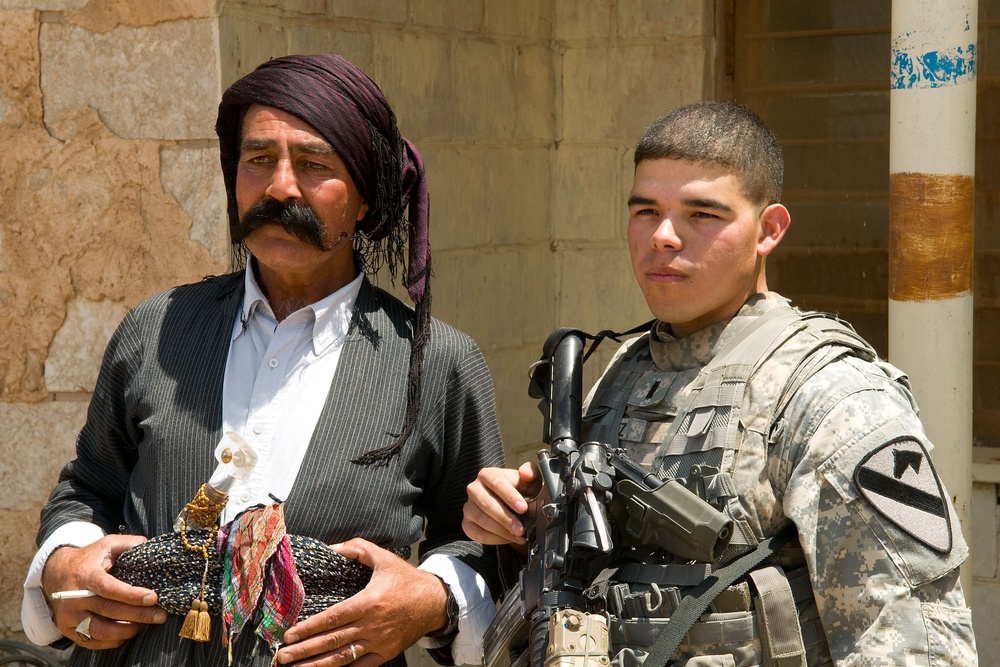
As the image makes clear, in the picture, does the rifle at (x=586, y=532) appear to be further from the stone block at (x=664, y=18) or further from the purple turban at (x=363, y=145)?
the stone block at (x=664, y=18)

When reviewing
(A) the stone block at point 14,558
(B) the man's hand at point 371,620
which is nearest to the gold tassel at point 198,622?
(B) the man's hand at point 371,620

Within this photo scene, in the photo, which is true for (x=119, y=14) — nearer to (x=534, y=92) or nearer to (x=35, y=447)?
(x=35, y=447)

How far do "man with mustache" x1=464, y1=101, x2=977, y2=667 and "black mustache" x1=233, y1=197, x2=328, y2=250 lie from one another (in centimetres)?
60

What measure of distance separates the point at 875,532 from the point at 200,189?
212 centimetres

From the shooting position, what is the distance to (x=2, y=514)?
332 centimetres

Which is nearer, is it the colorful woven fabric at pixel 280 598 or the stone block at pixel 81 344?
the colorful woven fabric at pixel 280 598

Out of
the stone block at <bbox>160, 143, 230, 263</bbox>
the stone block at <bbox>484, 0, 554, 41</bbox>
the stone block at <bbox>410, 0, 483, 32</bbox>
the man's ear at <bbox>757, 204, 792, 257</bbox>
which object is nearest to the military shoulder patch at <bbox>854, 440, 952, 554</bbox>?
the man's ear at <bbox>757, 204, 792, 257</bbox>

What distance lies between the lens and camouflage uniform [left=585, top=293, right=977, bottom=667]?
67.6 inches

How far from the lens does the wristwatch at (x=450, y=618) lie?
7.52ft

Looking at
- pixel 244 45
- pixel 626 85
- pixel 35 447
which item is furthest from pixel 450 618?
pixel 626 85

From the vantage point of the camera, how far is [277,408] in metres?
2.30

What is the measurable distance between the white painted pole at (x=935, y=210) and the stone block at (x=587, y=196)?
1.54 metres

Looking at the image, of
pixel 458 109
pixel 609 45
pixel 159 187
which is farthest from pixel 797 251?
pixel 159 187

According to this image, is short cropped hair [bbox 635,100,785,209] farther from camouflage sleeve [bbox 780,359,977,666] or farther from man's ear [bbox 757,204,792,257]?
camouflage sleeve [bbox 780,359,977,666]
